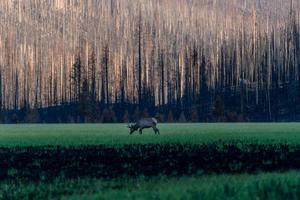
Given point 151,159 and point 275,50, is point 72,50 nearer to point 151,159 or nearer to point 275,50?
point 275,50

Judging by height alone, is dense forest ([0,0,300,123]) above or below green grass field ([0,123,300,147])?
above

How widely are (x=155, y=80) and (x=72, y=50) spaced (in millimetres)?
47095

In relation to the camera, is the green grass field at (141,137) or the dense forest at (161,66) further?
the dense forest at (161,66)

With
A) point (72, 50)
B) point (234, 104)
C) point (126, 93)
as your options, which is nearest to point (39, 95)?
point (72, 50)

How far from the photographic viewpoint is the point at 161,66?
11731 cm

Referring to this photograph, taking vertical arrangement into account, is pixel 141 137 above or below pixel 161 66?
below

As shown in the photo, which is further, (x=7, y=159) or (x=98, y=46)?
(x=98, y=46)

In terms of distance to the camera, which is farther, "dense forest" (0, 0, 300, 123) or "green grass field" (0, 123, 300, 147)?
"dense forest" (0, 0, 300, 123)

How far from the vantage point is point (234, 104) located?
110 m

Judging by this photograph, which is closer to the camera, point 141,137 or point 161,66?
point 141,137

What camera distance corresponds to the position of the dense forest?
104 meters

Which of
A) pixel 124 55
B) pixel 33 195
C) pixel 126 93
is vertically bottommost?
pixel 33 195

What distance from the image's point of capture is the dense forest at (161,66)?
10362cm

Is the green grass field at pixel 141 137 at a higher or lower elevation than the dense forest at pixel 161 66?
lower
